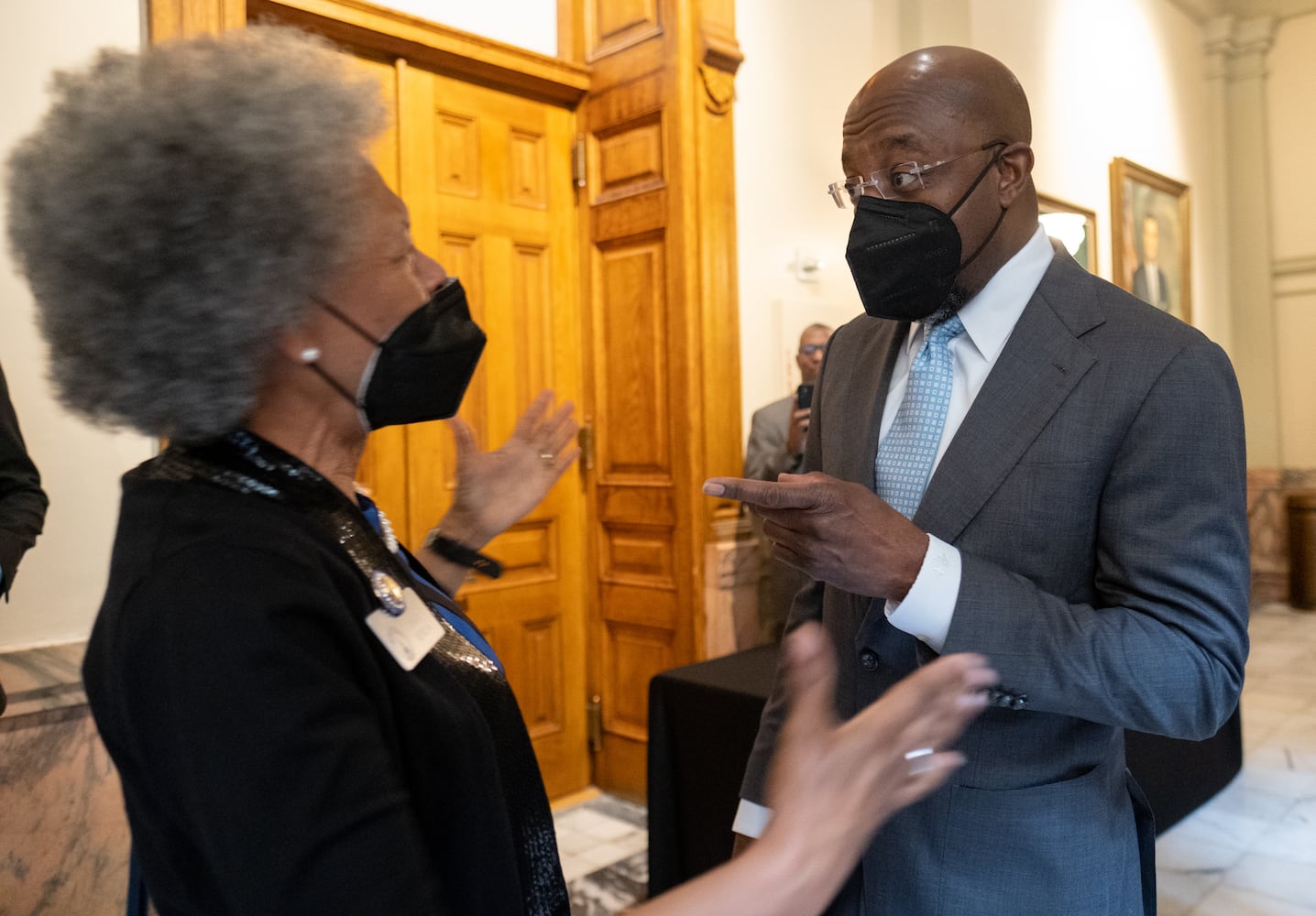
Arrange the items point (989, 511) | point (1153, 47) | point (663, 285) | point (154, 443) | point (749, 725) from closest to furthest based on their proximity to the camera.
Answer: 1. point (989, 511)
2. point (749, 725)
3. point (154, 443)
4. point (663, 285)
5. point (1153, 47)

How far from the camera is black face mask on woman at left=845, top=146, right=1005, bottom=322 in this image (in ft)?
4.85

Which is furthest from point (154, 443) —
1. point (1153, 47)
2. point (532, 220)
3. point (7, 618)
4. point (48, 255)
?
point (1153, 47)

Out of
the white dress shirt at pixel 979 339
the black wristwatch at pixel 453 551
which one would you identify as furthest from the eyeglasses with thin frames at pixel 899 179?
the black wristwatch at pixel 453 551

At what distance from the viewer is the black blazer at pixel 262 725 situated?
74cm

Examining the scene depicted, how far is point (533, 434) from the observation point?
1.52 meters

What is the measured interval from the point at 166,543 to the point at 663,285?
351 cm

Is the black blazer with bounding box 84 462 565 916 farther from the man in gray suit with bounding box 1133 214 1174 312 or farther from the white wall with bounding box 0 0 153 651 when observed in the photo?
the man in gray suit with bounding box 1133 214 1174 312

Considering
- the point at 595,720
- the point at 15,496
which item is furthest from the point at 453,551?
the point at 595,720

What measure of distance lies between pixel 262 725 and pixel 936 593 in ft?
2.55

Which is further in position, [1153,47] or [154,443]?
[1153,47]

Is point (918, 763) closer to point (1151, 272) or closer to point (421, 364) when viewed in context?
point (421, 364)

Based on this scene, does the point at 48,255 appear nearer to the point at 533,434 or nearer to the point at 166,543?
the point at 166,543

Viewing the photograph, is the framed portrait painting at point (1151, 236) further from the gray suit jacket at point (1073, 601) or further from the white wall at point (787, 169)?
the gray suit jacket at point (1073, 601)

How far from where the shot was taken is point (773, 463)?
4223mm
